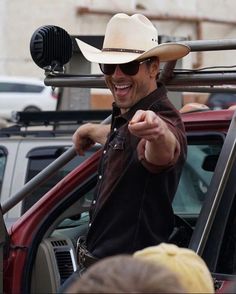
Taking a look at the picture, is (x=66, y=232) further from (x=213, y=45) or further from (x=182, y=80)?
(x=213, y=45)

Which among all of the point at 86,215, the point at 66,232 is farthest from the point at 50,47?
the point at 66,232

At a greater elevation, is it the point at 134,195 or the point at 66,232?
the point at 134,195

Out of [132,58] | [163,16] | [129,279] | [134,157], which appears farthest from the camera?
[163,16]

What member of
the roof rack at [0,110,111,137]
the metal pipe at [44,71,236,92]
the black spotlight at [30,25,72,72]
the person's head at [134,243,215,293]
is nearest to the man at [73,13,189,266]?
the metal pipe at [44,71,236,92]

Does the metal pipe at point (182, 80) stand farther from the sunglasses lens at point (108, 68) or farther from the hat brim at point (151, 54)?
the sunglasses lens at point (108, 68)

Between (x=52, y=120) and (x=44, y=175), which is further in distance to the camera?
(x=52, y=120)

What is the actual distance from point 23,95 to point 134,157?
22.0 metres

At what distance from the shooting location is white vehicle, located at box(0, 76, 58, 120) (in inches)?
943

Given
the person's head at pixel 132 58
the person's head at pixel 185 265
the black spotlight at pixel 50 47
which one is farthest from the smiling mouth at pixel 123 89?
the person's head at pixel 185 265

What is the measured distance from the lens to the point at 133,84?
309 centimetres

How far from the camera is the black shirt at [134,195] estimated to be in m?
2.94

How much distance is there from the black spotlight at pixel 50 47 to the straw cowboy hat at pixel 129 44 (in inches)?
9.0

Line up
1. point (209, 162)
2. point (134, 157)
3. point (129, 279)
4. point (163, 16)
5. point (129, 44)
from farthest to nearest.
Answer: point (163, 16)
point (209, 162)
point (129, 44)
point (134, 157)
point (129, 279)

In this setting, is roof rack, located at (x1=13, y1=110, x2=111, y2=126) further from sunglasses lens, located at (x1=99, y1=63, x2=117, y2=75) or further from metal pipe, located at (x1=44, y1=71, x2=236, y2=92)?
sunglasses lens, located at (x1=99, y1=63, x2=117, y2=75)
